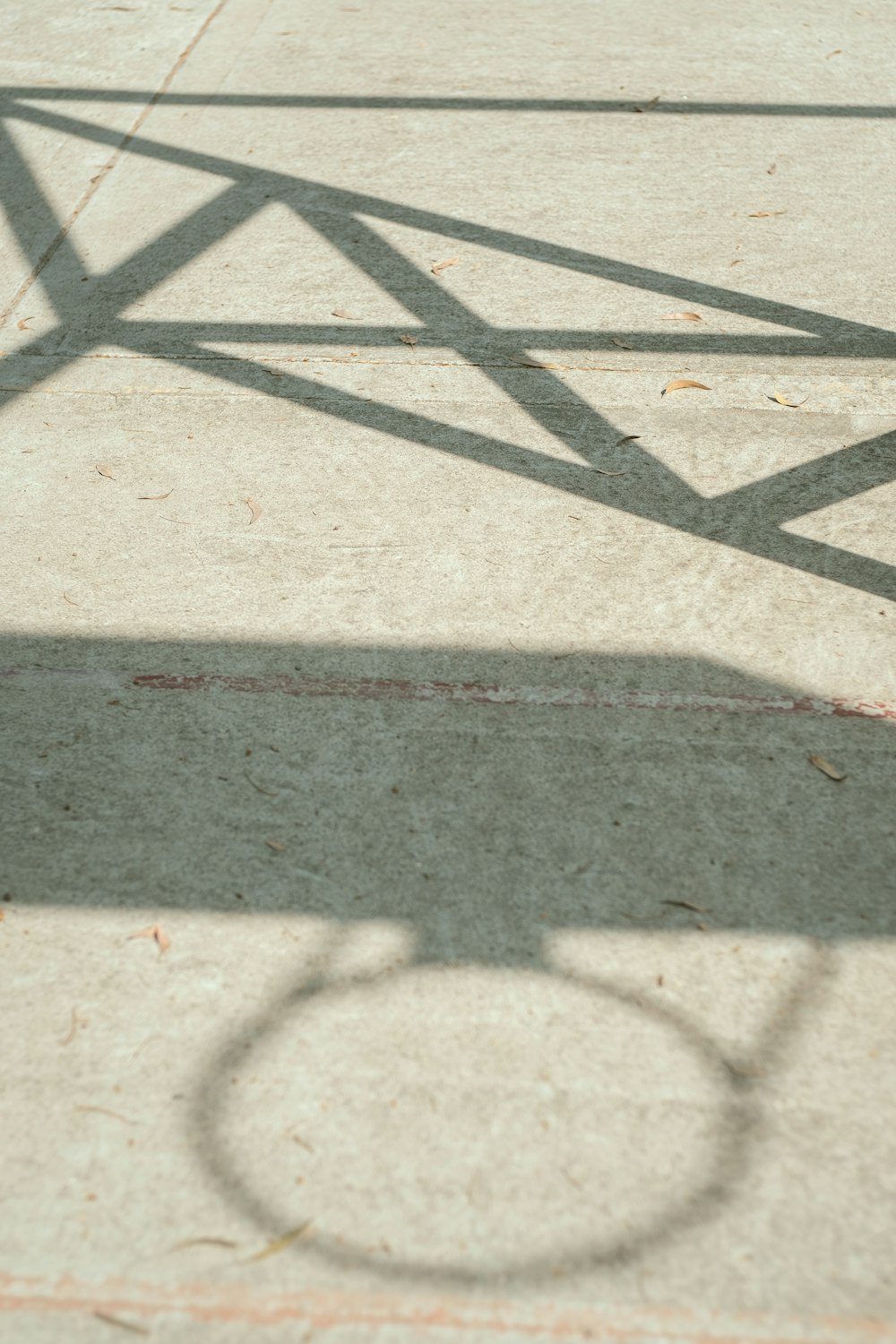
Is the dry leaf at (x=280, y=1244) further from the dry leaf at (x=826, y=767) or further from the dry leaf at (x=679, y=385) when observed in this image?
the dry leaf at (x=679, y=385)

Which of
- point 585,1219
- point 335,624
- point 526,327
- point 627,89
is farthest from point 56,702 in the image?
point 627,89

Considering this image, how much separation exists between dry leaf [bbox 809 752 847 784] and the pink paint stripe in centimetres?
20

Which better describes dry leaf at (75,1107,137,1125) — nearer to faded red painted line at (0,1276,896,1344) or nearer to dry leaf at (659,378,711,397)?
faded red painted line at (0,1276,896,1344)

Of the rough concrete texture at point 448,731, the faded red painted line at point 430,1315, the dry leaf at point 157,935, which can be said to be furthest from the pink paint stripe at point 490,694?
the faded red painted line at point 430,1315

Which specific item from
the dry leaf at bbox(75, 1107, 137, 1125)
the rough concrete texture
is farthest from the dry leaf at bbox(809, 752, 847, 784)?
the dry leaf at bbox(75, 1107, 137, 1125)

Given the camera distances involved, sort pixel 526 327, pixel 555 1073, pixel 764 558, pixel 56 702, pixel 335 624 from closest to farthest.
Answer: pixel 555 1073 → pixel 56 702 → pixel 335 624 → pixel 764 558 → pixel 526 327

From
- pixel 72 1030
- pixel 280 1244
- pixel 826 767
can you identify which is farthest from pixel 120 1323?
pixel 826 767

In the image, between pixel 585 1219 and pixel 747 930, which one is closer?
pixel 585 1219

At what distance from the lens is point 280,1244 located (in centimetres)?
251

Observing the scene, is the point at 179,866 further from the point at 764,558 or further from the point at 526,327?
the point at 526,327

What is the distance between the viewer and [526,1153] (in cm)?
266

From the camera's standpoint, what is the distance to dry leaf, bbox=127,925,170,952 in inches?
123

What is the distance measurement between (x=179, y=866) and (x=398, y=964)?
26.5 inches

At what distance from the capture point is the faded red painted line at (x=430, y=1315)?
237 centimetres
